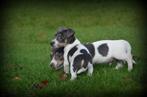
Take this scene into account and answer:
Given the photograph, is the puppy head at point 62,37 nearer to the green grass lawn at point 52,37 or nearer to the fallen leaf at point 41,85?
the green grass lawn at point 52,37

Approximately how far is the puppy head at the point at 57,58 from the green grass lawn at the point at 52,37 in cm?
→ 6

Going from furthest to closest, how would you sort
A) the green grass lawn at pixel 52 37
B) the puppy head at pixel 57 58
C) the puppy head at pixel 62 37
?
1. the puppy head at pixel 57 58
2. the puppy head at pixel 62 37
3. the green grass lawn at pixel 52 37

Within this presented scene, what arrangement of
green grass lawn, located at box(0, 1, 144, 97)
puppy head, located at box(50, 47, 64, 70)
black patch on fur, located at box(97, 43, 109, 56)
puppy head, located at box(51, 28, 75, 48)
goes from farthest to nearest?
1. black patch on fur, located at box(97, 43, 109, 56)
2. puppy head, located at box(50, 47, 64, 70)
3. puppy head, located at box(51, 28, 75, 48)
4. green grass lawn, located at box(0, 1, 144, 97)

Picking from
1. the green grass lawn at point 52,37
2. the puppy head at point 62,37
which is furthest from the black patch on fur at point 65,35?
the green grass lawn at point 52,37

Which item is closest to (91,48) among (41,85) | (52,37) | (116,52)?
(116,52)

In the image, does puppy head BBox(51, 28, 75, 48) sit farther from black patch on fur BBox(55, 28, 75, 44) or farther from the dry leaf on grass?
the dry leaf on grass

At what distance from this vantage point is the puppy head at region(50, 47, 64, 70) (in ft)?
21.2

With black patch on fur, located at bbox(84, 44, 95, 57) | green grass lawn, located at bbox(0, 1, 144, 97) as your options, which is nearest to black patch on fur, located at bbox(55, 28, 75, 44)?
green grass lawn, located at bbox(0, 1, 144, 97)

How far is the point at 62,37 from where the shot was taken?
6367 mm

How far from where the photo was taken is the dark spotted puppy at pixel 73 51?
6363 mm

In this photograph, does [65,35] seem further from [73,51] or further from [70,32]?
[73,51]

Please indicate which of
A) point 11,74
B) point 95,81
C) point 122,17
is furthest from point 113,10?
point 11,74

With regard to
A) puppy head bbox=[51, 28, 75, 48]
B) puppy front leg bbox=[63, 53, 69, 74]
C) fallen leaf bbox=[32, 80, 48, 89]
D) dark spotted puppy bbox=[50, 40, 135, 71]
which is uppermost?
puppy head bbox=[51, 28, 75, 48]

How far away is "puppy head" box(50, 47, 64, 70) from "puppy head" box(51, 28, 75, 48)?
3.3 inches
